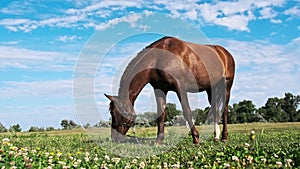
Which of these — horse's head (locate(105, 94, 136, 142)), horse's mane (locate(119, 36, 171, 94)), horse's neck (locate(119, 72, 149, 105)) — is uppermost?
horse's mane (locate(119, 36, 171, 94))

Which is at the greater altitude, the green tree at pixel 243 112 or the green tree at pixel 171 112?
the green tree at pixel 243 112

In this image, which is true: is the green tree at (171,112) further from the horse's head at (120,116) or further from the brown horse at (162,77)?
the horse's head at (120,116)

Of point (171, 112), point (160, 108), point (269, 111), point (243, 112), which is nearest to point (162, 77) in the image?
point (160, 108)

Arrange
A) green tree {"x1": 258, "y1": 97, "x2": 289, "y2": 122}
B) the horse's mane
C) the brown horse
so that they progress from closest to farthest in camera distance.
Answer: the brown horse < the horse's mane < green tree {"x1": 258, "y1": 97, "x2": 289, "y2": 122}

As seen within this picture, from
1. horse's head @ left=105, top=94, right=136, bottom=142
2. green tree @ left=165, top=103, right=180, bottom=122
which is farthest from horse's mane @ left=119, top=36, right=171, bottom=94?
green tree @ left=165, top=103, right=180, bottom=122

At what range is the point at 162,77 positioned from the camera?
42.0ft

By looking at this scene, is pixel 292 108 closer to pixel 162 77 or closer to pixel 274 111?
pixel 274 111

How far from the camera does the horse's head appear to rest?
1218 centimetres

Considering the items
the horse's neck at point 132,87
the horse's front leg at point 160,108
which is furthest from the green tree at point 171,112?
the horse's neck at point 132,87

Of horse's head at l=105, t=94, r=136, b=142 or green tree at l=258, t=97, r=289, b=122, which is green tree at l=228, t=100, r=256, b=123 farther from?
horse's head at l=105, t=94, r=136, b=142

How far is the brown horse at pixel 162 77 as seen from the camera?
1233 centimetres

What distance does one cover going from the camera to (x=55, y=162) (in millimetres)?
7648

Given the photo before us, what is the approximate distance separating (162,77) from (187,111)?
45.8 inches

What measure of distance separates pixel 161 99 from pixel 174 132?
182cm
